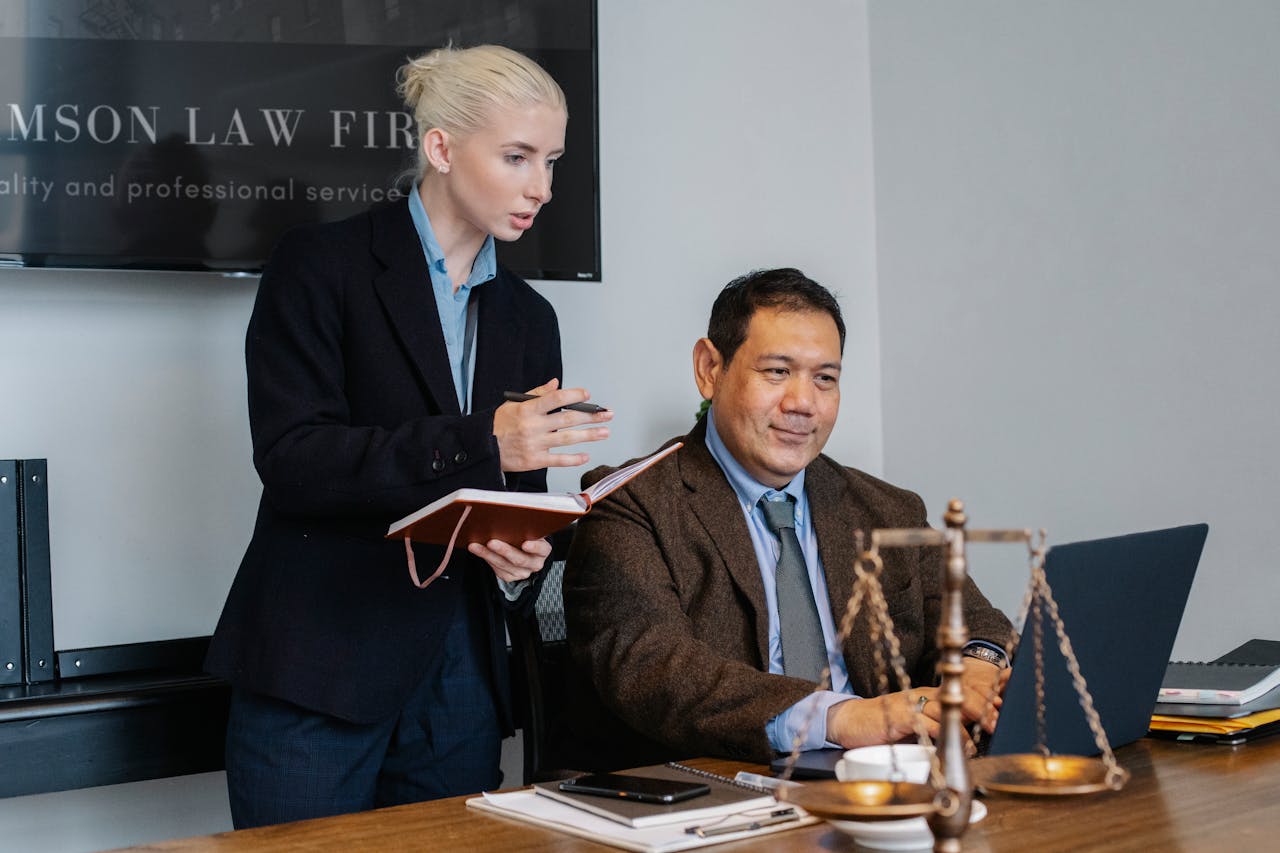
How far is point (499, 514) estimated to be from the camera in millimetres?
1620

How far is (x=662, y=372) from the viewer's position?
124 inches

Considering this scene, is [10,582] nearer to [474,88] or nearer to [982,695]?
[474,88]

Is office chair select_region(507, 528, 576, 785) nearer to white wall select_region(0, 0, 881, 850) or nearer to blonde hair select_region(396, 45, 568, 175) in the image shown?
blonde hair select_region(396, 45, 568, 175)

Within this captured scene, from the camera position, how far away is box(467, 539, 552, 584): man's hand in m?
1.81

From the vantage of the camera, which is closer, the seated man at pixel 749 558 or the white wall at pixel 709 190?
the seated man at pixel 749 558

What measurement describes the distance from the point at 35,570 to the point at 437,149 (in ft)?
3.34

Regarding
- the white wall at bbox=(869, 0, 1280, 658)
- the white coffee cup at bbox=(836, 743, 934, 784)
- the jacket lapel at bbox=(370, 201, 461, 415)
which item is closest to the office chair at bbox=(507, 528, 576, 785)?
the jacket lapel at bbox=(370, 201, 461, 415)

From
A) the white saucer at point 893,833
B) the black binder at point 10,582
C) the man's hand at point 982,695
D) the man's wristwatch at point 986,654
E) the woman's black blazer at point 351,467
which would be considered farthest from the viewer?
the black binder at point 10,582

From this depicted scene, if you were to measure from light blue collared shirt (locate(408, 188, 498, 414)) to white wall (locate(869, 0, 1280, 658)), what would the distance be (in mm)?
1449

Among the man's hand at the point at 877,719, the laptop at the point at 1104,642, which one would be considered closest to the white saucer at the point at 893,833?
the laptop at the point at 1104,642

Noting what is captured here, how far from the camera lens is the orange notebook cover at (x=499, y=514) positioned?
1.55 metres

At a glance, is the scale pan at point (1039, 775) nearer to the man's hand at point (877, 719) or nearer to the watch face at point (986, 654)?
the man's hand at point (877, 719)

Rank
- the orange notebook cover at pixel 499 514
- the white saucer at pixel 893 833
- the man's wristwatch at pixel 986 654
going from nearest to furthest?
1. the white saucer at pixel 893 833
2. the orange notebook cover at pixel 499 514
3. the man's wristwatch at pixel 986 654

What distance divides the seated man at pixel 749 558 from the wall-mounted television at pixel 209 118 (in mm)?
870
